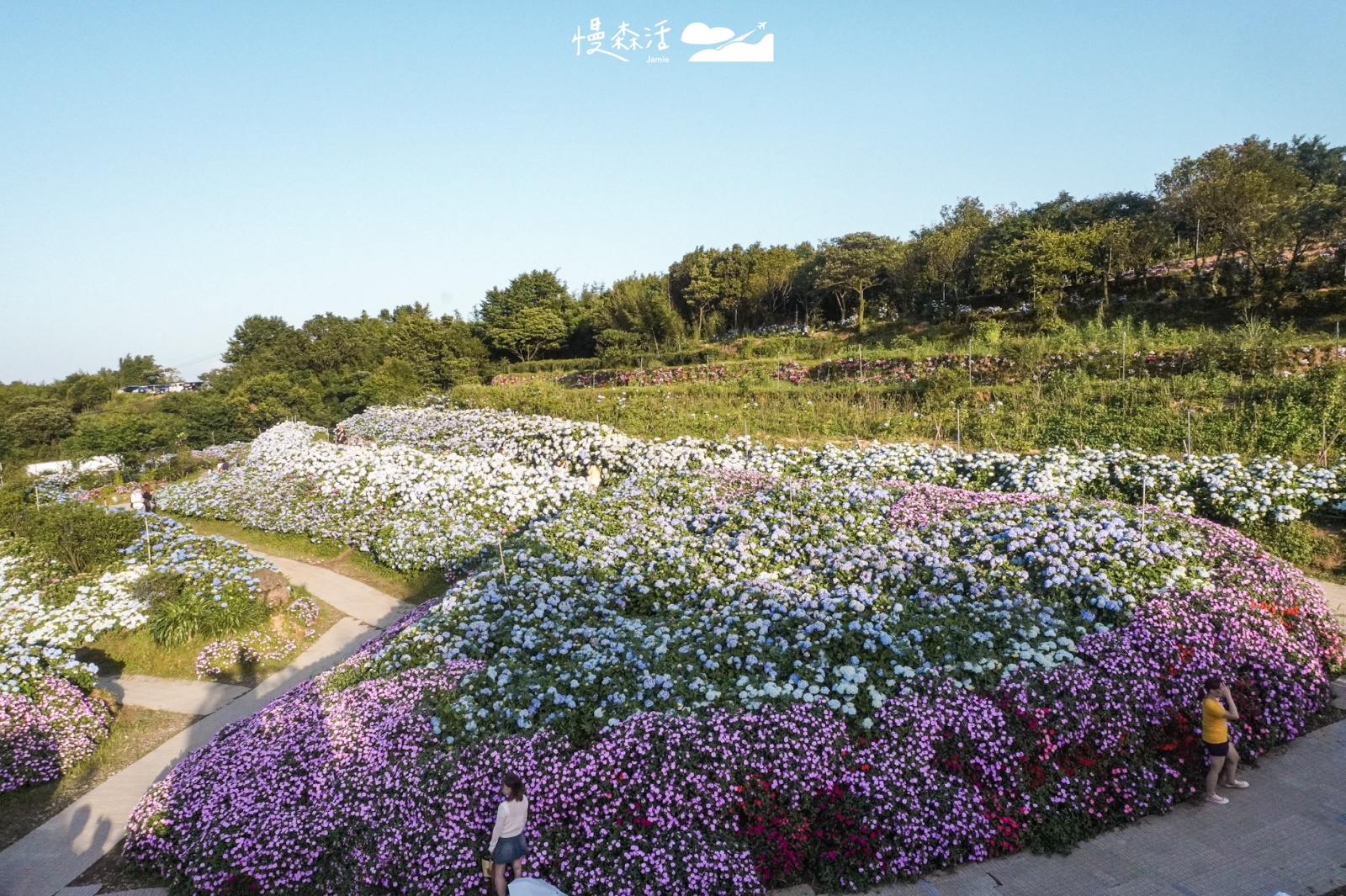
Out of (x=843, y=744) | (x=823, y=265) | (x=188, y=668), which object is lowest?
(x=188, y=668)

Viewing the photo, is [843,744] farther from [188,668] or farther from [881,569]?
[188,668]

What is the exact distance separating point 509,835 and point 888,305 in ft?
103

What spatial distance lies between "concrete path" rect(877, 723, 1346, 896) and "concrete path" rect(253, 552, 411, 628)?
7005 mm

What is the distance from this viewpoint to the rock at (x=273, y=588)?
877 centimetres

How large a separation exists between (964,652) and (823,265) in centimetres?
2943

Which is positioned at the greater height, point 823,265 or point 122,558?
point 823,265

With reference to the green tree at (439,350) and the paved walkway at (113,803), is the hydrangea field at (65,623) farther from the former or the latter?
the green tree at (439,350)

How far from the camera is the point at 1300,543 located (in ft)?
25.9

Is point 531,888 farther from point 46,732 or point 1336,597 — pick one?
point 1336,597

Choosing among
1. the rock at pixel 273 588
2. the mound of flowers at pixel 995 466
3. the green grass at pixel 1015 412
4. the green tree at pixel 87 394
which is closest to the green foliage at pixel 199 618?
the rock at pixel 273 588

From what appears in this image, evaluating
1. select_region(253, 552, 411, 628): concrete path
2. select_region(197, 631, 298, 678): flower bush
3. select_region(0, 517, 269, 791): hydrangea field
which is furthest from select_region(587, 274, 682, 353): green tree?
select_region(197, 631, 298, 678): flower bush

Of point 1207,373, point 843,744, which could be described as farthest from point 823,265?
point 843,744

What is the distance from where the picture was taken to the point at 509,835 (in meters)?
3.73

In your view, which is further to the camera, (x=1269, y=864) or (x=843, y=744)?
(x=843, y=744)
